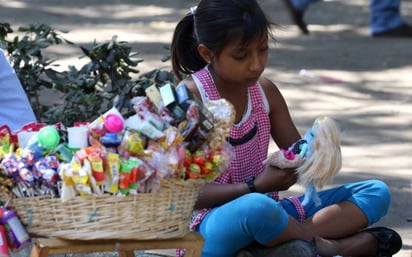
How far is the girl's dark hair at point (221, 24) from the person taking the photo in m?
3.53

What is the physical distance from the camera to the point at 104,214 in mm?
2859

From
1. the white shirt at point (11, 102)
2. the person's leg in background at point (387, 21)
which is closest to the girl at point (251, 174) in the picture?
the white shirt at point (11, 102)

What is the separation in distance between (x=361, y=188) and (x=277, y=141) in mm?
370

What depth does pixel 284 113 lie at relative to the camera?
3.96m

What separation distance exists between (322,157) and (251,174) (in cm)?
47

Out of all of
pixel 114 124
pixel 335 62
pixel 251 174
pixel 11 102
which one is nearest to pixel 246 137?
pixel 251 174

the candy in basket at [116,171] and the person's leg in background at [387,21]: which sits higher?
the candy in basket at [116,171]

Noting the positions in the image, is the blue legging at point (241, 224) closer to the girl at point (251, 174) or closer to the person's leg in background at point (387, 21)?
A: the girl at point (251, 174)

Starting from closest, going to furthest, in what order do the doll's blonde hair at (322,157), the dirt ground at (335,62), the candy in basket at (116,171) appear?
1. the candy in basket at (116,171)
2. the doll's blonde hair at (322,157)
3. the dirt ground at (335,62)

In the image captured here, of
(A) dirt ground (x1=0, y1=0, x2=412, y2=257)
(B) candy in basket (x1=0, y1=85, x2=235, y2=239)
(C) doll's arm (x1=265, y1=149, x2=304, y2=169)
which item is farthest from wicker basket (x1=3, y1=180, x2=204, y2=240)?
(A) dirt ground (x1=0, y1=0, x2=412, y2=257)

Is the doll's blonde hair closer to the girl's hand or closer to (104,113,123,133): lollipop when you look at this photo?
the girl's hand

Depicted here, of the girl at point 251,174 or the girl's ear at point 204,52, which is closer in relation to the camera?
the girl at point 251,174

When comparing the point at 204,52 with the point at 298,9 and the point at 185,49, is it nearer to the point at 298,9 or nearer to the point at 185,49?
the point at 185,49

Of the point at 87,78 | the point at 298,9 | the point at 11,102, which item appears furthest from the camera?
the point at 298,9
